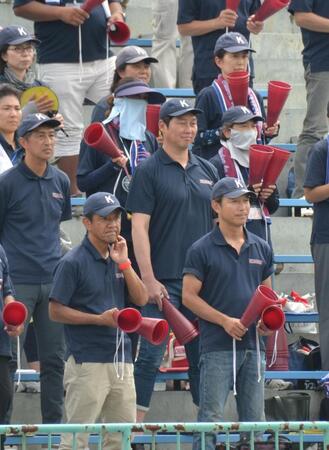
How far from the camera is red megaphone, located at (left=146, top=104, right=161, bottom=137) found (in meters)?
10.8

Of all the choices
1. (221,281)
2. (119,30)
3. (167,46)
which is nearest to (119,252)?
(221,281)

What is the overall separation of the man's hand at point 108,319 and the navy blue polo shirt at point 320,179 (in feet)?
7.05

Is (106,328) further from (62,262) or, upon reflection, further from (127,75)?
(127,75)

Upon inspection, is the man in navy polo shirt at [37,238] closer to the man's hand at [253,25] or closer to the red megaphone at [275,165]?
the red megaphone at [275,165]

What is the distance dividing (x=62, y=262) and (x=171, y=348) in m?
1.72

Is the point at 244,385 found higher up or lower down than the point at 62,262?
lower down

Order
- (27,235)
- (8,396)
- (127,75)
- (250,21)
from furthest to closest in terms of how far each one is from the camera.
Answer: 1. (250,21)
2. (127,75)
3. (27,235)
4. (8,396)

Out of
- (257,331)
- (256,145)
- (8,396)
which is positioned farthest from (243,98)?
(8,396)

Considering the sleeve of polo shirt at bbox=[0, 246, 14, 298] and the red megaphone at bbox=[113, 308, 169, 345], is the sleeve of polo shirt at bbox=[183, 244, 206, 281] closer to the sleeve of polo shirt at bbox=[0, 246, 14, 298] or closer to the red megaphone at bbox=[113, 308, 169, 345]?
the red megaphone at bbox=[113, 308, 169, 345]

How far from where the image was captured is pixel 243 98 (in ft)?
36.5

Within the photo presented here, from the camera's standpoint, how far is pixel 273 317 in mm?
9305

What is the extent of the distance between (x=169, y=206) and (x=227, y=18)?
2751 mm

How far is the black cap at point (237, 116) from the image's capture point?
10.6 m

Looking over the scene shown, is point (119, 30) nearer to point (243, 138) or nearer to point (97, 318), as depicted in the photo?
point (243, 138)
